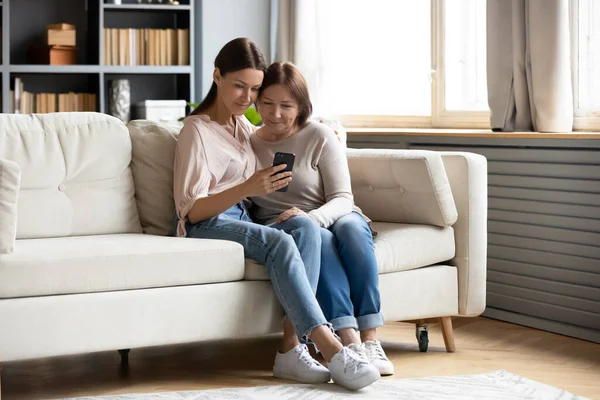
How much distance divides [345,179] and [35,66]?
8.76 feet

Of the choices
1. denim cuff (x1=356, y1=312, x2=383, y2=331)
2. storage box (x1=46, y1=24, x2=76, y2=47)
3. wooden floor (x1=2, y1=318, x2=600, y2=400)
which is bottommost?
wooden floor (x1=2, y1=318, x2=600, y2=400)

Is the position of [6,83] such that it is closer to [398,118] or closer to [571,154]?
[398,118]

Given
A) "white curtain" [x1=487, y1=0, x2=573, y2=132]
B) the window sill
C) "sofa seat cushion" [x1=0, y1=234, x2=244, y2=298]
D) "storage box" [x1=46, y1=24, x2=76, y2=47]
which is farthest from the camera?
"storage box" [x1=46, y1=24, x2=76, y2=47]

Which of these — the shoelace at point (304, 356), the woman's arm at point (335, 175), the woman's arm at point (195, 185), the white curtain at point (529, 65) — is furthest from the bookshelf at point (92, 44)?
the shoelace at point (304, 356)

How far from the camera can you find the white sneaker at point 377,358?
9.18 ft

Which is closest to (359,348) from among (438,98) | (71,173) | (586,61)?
(71,173)

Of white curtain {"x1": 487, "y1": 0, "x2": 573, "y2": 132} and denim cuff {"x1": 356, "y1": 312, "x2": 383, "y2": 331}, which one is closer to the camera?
denim cuff {"x1": 356, "y1": 312, "x2": 383, "y2": 331}

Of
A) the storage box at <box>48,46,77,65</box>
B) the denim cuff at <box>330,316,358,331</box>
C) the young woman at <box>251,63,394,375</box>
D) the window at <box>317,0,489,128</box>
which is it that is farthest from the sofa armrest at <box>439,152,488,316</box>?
the storage box at <box>48,46,77,65</box>

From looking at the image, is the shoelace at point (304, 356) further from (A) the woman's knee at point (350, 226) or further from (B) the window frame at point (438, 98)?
(B) the window frame at point (438, 98)

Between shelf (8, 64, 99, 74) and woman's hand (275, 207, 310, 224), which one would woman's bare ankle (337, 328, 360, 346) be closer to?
woman's hand (275, 207, 310, 224)

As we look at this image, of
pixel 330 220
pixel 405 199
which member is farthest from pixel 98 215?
pixel 405 199

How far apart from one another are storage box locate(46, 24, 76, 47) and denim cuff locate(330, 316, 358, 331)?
3.06 metres

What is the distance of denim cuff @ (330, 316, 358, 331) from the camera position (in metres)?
2.73

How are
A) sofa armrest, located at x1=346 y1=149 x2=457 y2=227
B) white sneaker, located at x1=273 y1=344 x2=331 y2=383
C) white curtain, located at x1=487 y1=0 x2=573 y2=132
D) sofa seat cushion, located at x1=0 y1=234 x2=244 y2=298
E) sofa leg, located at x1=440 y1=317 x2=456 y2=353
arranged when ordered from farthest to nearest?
white curtain, located at x1=487 y1=0 x2=573 y2=132, sofa leg, located at x1=440 y1=317 x2=456 y2=353, sofa armrest, located at x1=346 y1=149 x2=457 y2=227, white sneaker, located at x1=273 y1=344 x2=331 y2=383, sofa seat cushion, located at x1=0 y1=234 x2=244 y2=298
